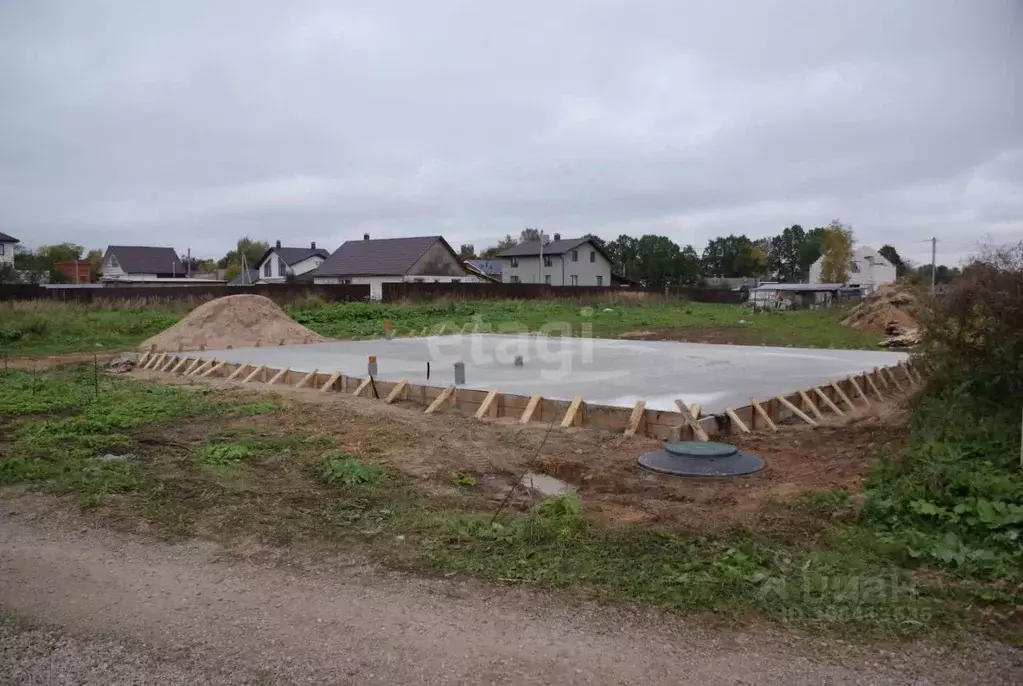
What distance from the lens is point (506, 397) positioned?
8.48 metres

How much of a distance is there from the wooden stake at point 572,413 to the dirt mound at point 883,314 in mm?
15942

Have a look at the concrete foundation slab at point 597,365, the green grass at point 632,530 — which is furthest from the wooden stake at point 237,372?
the green grass at point 632,530

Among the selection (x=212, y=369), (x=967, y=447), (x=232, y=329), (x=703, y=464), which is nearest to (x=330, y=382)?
(x=212, y=369)

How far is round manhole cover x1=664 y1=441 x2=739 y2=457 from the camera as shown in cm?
618

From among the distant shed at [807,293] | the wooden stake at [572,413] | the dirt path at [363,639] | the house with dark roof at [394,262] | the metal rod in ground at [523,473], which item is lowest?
the dirt path at [363,639]

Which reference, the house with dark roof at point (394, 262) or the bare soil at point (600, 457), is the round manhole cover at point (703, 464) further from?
the house with dark roof at point (394, 262)

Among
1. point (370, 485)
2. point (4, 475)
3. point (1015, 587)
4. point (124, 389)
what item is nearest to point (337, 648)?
point (370, 485)

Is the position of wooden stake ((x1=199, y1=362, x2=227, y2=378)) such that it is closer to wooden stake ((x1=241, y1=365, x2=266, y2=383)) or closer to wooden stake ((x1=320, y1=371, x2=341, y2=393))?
wooden stake ((x1=241, y1=365, x2=266, y2=383))

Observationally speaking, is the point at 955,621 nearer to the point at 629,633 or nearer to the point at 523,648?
the point at 629,633

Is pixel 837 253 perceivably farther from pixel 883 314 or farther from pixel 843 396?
pixel 843 396

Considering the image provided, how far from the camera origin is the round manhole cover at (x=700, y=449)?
20.3 ft

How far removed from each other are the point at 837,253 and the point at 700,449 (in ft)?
187

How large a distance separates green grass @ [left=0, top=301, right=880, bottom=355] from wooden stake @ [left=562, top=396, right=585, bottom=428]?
10.4m

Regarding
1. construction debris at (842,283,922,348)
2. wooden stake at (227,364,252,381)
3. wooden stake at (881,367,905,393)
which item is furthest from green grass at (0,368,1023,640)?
construction debris at (842,283,922,348)
